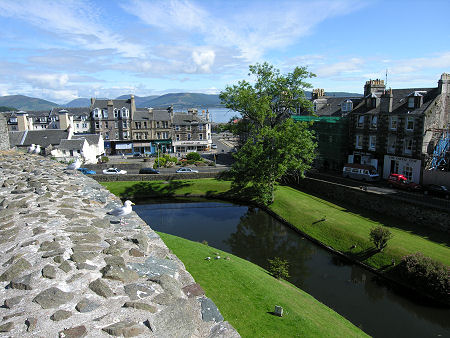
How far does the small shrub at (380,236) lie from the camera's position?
89.1 ft

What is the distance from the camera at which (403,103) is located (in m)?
→ 46.7

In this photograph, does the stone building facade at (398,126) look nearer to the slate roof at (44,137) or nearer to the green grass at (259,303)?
the green grass at (259,303)

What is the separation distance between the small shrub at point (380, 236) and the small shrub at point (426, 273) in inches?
96.6

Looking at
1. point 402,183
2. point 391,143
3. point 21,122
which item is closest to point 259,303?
point 402,183

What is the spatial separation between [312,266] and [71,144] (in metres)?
58.6

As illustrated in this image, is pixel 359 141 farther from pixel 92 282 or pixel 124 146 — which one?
pixel 124 146

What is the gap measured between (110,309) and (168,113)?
290ft

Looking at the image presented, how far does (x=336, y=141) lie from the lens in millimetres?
55406

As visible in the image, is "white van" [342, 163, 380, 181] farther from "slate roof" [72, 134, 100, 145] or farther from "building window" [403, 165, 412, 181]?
"slate roof" [72, 134, 100, 145]

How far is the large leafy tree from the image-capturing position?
134 feet

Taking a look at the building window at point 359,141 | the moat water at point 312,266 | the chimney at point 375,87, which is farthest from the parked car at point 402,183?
the chimney at point 375,87

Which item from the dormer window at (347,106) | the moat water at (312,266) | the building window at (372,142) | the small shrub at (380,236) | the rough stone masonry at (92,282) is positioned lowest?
the moat water at (312,266)

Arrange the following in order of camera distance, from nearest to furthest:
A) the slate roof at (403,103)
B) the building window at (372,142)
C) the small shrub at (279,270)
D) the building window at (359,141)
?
the small shrub at (279,270), the slate roof at (403,103), the building window at (372,142), the building window at (359,141)

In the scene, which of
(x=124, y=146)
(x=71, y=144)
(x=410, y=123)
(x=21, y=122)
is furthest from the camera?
(x=21, y=122)
